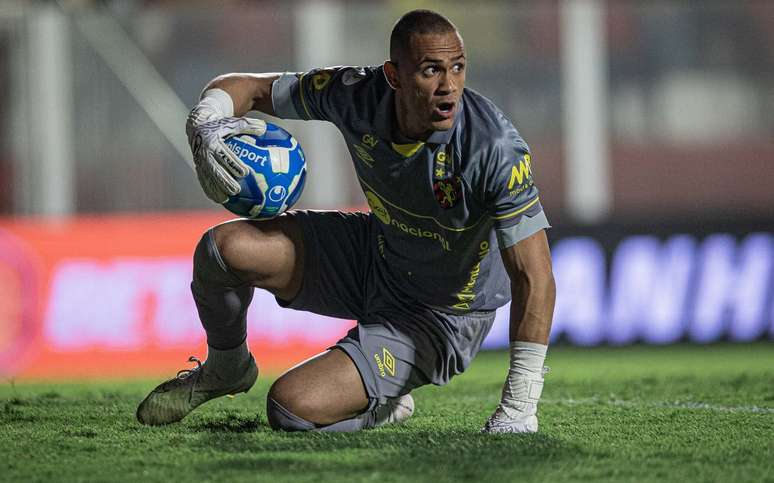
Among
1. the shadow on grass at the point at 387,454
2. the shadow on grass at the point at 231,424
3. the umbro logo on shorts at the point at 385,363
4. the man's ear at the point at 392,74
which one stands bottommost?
the shadow on grass at the point at 231,424

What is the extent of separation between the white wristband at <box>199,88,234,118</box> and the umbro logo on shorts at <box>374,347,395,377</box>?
1.16 meters

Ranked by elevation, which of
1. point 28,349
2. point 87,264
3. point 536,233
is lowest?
point 28,349

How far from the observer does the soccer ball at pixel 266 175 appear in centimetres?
470

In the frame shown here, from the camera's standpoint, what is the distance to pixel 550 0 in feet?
41.0

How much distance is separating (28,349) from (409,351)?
17.6 feet

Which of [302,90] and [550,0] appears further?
[550,0]

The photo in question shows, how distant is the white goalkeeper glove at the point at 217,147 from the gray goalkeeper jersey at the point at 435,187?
380 mm

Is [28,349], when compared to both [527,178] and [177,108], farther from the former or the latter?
[527,178]

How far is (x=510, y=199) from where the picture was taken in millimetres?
4395

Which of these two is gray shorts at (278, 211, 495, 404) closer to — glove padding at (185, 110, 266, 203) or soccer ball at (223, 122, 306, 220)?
soccer ball at (223, 122, 306, 220)

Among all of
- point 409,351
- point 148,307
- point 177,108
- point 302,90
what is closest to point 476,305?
point 409,351

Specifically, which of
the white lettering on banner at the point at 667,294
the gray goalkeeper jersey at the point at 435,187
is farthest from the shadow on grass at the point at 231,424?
the white lettering on banner at the point at 667,294

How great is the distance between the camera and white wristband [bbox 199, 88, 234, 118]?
16.1ft

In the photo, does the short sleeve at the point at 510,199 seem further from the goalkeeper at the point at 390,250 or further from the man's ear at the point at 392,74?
the man's ear at the point at 392,74
